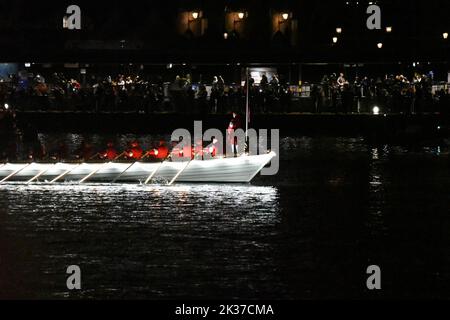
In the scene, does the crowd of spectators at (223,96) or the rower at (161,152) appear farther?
the crowd of spectators at (223,96)

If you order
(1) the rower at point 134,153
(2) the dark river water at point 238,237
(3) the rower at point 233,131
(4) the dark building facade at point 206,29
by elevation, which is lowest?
(2) the dark river water at point 238,237

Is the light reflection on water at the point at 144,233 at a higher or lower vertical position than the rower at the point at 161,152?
lower

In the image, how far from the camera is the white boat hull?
27.0 metres

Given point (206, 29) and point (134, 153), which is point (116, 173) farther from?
point (206, 29)

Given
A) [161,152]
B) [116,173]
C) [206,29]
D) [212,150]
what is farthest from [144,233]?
[206,29]

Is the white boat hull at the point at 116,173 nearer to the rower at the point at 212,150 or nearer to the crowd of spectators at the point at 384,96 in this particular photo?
the rower at the point at 212,150

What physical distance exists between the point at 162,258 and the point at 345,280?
340 cm


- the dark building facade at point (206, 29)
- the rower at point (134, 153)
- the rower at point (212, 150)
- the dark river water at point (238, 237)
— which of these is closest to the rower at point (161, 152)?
the rower at point (134, 153)

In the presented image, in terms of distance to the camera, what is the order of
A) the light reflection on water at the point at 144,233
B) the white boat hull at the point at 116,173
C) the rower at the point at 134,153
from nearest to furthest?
the light reflection on water at the point at 144,233, the white boat hull at the point at 116,173, the rower at the point at 134,153

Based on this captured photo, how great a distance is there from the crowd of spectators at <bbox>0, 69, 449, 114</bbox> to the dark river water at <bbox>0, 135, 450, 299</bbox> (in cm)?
1340

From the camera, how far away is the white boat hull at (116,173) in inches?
1063

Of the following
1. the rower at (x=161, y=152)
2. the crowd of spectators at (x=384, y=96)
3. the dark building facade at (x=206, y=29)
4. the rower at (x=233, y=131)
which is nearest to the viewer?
the rower at (x=233, y=131)

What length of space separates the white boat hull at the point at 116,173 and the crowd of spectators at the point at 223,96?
1628 centimetres

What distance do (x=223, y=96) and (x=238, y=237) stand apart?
2433 centimetres
